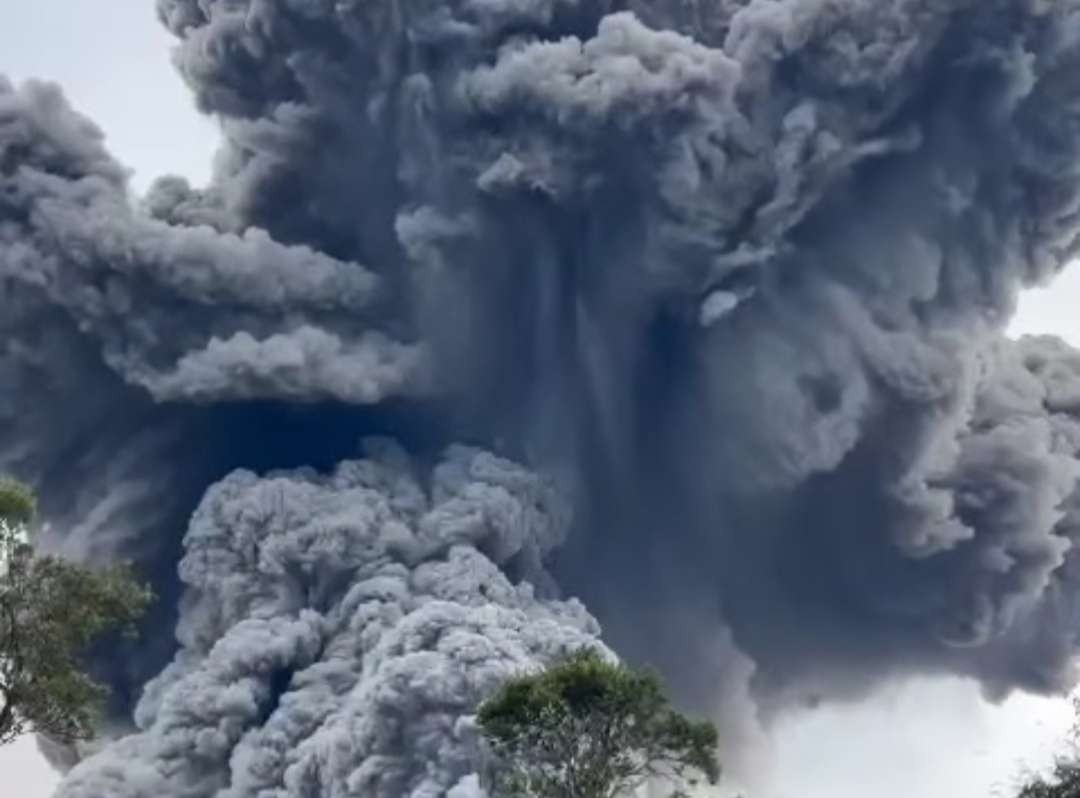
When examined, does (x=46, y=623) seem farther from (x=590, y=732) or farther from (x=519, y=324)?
(x=519, y=324)

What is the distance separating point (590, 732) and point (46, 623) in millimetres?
9256

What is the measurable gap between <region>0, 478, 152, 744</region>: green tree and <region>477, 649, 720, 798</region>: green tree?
25.1 ft

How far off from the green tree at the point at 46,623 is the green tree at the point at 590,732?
25.1ft

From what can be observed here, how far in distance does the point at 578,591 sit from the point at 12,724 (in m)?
31.4

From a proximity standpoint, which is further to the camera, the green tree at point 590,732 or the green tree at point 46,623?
the green tree at point 590,732

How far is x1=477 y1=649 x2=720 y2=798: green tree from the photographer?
2636 centimetres

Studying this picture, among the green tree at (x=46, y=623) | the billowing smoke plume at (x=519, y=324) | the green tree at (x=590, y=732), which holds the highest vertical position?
the billowing smoke plume at (x=519, y=324)

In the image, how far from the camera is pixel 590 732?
87.9 feet

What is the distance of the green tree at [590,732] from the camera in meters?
26.4

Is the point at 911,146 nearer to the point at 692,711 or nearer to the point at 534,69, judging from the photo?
the point at 534,69

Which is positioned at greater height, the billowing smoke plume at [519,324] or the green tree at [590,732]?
the billowing smoke plume at [519,324]

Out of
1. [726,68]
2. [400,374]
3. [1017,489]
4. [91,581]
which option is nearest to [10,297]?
[400,374]

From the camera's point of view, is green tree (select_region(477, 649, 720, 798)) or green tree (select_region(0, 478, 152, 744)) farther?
green tree (select_region(477, 649, 720, 798))

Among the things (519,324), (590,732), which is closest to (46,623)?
Result: (590,732)
